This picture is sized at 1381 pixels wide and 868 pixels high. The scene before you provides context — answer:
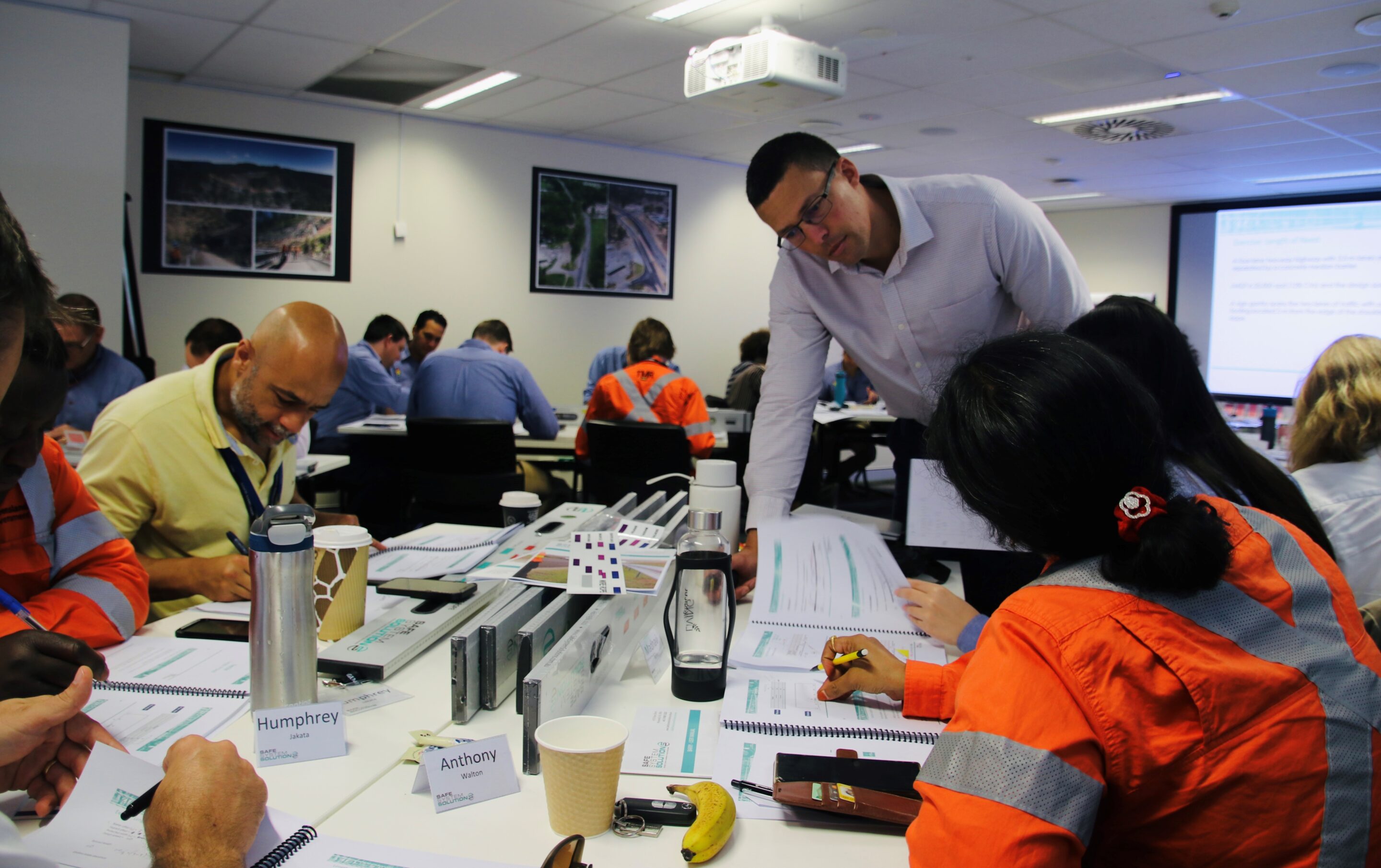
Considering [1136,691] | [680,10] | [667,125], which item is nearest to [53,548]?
[1136,691]

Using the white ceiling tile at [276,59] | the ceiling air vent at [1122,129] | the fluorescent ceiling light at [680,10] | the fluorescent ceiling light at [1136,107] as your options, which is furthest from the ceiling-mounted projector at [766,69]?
the ceiling air vent at [1122,129]

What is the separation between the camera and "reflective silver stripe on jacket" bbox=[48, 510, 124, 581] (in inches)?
56.2

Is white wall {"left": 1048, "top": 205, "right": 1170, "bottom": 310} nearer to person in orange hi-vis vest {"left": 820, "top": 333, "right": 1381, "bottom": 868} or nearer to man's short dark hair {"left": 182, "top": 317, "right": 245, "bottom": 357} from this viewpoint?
man's short dark hair {"left": 182, "top": 317, "right": 245, "bottom": 357}

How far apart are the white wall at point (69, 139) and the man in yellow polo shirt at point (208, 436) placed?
132 inches

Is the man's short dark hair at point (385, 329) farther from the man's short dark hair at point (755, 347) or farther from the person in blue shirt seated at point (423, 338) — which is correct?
the man's short dark hair at point (755, 347)

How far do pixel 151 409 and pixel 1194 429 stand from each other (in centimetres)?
201

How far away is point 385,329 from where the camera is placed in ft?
19.4

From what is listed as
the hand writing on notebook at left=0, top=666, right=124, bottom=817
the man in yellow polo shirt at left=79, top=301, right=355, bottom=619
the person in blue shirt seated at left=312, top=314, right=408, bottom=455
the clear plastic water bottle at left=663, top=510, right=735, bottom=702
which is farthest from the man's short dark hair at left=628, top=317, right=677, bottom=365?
the hand writing on notebook at left=0, top=666, right=124, bottom=817

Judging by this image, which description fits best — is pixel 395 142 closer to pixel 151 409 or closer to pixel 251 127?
pixel 251 127

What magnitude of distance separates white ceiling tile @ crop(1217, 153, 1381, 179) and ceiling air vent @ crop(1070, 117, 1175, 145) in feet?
4.87

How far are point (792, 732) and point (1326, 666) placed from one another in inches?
22.7

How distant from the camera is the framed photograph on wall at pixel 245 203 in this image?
589cm

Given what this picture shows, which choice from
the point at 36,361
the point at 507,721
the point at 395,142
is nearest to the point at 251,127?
the point at 395,142

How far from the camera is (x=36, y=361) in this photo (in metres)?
1.26
